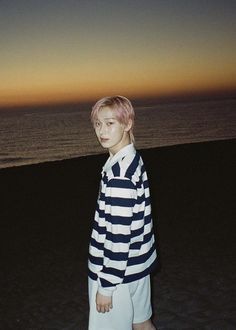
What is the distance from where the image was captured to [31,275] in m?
5.00

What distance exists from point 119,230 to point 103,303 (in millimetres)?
538

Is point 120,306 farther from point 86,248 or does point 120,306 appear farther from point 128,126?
point 86,248

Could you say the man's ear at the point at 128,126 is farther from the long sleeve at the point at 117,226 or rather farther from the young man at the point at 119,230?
the long sleeve at the point at 117,226

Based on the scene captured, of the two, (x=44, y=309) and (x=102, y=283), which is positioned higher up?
(x=102, y=283)

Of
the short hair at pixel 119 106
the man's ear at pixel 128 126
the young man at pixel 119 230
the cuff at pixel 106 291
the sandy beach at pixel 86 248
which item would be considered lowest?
the sandy beach at pixel 86 248

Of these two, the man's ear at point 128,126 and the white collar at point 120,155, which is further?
the man's ear at point 128,126

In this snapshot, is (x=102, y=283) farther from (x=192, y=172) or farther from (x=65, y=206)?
(x=192, y=172)

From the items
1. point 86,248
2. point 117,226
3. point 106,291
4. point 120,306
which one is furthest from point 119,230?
point 86,248

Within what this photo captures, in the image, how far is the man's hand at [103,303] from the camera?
2.25 meters

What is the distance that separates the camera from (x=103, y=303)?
2.26 metres

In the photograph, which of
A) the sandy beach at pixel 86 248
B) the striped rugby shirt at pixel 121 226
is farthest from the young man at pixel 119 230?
the sandy beach at pixel 86 248

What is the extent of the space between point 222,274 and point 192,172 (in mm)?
7355

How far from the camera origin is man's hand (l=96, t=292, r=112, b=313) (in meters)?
2.25

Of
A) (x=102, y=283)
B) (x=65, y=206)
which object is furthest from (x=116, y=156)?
(x=65, y=206)
